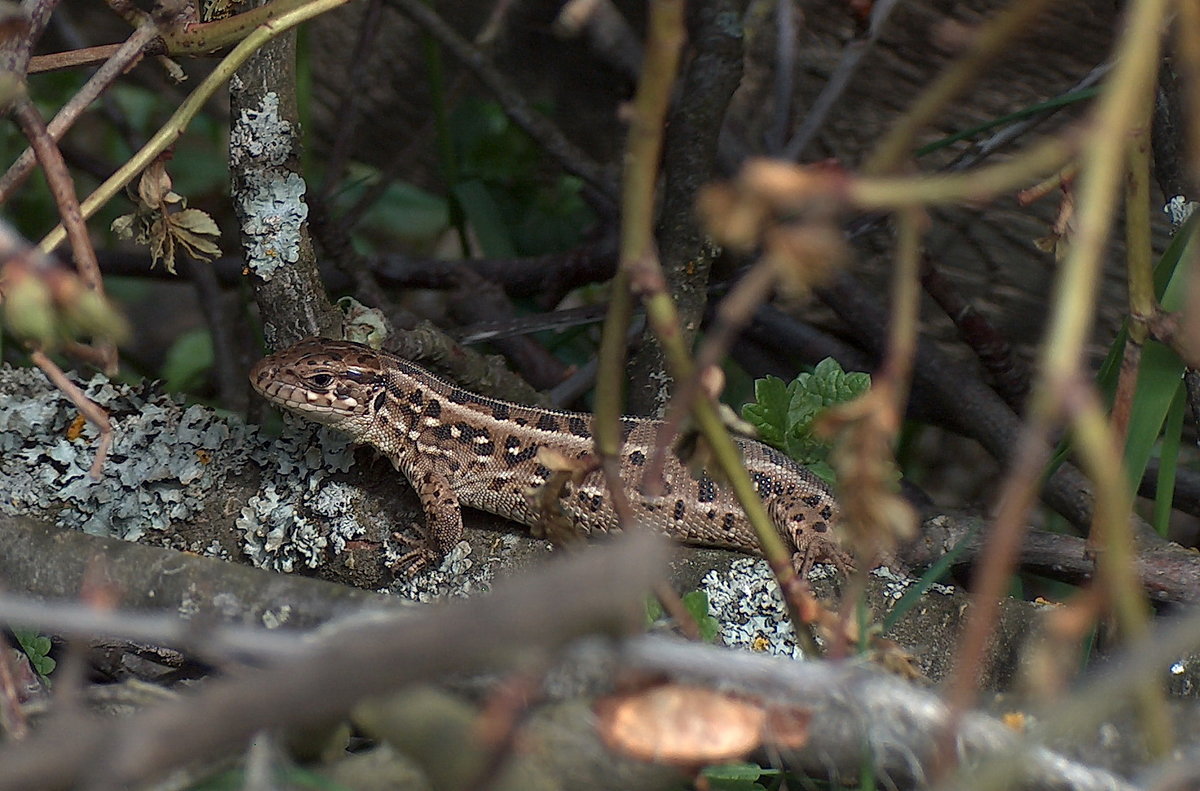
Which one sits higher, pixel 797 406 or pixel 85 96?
pixel 85 96

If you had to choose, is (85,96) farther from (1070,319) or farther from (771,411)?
(1070,319)

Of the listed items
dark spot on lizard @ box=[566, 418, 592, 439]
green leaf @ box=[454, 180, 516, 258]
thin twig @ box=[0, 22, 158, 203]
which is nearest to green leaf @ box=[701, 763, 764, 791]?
thin twig @ box=[0, 22, 158, 203]

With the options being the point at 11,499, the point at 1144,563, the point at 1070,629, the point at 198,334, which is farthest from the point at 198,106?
the point at 198,334

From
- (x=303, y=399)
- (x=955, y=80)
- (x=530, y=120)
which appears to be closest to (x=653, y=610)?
(x=955, y=80)

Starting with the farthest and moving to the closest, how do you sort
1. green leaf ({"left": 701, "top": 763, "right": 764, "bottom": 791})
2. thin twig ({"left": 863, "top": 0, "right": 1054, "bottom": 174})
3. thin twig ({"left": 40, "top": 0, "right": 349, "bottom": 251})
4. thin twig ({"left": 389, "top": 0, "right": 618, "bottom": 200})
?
thin twig ({"left": 389, "top": 0, "right": 618, "bottom": 200})
thin twig ({"left": 40, "top": 0, "right": 349, "bottom": 251})
green leaf ({"left": 701, "top": 763, "right": 764, "bottom": 791})
thin twig ({"left": 863, "top": 0, "right": 1054, "bottom": 174})

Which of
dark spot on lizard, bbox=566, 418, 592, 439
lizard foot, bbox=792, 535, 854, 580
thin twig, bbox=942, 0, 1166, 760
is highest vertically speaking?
thin twig, bbox=942, 0, 1166, 760

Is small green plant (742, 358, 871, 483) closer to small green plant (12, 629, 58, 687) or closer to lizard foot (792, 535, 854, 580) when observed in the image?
lizard foot (792, 535, 854, 580)

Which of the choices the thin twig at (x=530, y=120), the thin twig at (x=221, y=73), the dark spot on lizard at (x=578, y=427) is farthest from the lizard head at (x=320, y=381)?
the thin twig at (x=530, y=120)
